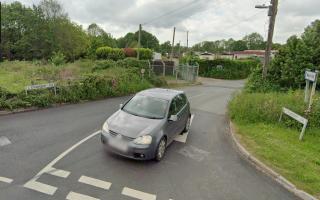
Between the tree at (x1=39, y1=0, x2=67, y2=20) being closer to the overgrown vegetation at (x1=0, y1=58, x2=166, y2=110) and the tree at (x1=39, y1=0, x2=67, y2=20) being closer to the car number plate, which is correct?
the overgrown vegetation at (x1=0, y1=58, x2=166, y2=110)

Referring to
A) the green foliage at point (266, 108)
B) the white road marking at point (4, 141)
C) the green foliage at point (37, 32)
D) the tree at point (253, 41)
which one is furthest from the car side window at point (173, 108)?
the tree at point (253, 41)

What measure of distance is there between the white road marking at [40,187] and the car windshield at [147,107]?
2.78m

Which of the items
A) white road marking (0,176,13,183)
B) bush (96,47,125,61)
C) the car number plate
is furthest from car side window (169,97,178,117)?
bush (96,47,125,61)

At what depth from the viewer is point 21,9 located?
48438 mm

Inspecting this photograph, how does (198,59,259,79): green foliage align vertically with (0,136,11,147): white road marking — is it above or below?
above

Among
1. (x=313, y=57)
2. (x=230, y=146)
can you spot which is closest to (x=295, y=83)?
(x=313, y=57)

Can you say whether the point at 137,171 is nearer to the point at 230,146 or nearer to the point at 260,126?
the point at 230,146

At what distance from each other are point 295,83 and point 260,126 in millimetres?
5593

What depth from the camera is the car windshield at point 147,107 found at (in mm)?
6547

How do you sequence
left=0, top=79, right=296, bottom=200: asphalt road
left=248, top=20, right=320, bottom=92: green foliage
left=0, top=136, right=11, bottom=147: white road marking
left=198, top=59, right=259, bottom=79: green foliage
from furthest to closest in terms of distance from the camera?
left=198, top=59, right=259, bottom=79: green foliage, left=248, top=20, right=320, bottom=92: green foliage, left=0, top=136, right=11, bottom=147: white road marking, left=0, top=79, right=296, bottom=200: asphalt road

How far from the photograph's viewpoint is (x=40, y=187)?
178 inches

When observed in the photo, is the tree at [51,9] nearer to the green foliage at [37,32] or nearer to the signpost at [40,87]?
the green foliage at [37,32]

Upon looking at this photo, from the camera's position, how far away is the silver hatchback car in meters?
5.61

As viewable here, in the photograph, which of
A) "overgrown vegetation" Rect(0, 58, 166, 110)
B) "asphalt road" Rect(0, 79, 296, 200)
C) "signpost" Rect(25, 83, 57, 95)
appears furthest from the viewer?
"signpost" Rect(25, 83, 57, 95)
